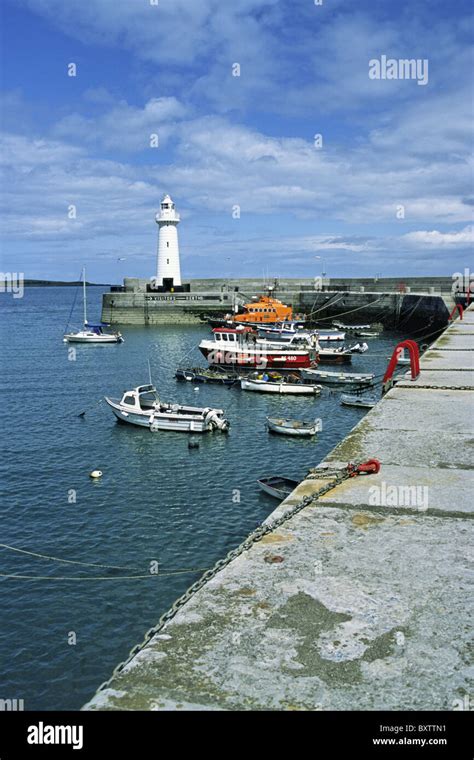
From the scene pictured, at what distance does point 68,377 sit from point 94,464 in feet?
77.6

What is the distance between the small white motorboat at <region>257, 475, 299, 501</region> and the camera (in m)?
20.4

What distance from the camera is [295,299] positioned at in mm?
86125

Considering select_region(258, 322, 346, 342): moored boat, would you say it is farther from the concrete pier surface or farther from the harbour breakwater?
the concrete pier surface

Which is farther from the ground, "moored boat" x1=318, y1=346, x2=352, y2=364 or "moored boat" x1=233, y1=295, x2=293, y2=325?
"moored boat" x1=233, y1=295, x2=293, y2=325

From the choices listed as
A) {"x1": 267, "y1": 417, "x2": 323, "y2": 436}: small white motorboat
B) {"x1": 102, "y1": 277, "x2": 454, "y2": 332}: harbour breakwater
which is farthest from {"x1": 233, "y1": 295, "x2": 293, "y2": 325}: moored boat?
{"x1": 267, "y1": 417, "x2": 323, "y2": 436}: small white motorboat

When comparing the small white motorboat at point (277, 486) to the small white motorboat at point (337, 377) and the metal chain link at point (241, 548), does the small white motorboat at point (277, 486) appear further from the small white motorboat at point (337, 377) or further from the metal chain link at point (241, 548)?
the small white motorboat at point (337, 377)

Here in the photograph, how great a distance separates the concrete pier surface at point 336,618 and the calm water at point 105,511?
644cm

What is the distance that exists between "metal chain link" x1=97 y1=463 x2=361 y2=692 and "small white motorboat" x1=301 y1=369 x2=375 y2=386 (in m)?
31.8

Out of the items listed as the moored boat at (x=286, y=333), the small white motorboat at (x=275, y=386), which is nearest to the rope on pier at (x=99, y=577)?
the small white motorboat at (x=275, y=386)

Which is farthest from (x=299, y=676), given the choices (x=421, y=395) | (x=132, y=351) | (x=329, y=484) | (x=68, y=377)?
(x=132, y=351)

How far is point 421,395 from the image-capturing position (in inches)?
671

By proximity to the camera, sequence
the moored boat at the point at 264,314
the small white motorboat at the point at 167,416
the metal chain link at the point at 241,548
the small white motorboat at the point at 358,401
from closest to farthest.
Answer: the metal chain link at the point at 241,548
the small white motorboat at the point at 167,416
the small white motorboat at the point at 358,401
the moored boat at the point at 264,314

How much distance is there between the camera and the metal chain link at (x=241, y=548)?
593 centimetres
